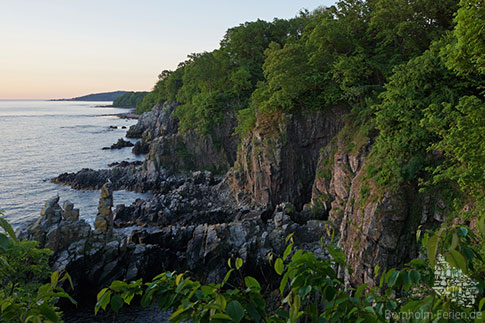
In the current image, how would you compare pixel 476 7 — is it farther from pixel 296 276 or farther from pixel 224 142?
pixel 224 142

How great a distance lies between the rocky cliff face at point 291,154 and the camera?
3381 cm

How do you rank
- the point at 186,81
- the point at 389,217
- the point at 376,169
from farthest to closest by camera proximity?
the point at 186,81 < the point at 376,169 < the point at 389,217

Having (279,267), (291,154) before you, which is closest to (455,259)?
(279,267)

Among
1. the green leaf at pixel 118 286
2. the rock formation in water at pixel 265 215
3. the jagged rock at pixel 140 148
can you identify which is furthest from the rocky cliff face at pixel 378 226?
the jagged rock at pixel 140 148

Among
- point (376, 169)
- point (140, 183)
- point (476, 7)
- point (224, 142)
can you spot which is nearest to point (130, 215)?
point (140, 183)

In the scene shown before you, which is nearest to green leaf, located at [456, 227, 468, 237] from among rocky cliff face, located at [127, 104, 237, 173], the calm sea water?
the calm sea water

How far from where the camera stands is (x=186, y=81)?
6631 cm

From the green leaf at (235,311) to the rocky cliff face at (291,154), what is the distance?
104 feet

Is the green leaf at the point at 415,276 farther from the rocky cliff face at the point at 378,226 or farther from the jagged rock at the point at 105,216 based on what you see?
the jagged rock at the point at 105,216

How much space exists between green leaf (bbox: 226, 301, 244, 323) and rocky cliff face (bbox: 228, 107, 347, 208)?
31708mm

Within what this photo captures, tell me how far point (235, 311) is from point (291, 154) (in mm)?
32349

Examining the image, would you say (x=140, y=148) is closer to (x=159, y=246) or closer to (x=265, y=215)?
(x=265, y=215)

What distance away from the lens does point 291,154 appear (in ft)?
112

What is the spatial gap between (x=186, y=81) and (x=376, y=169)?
55230 millimetres
